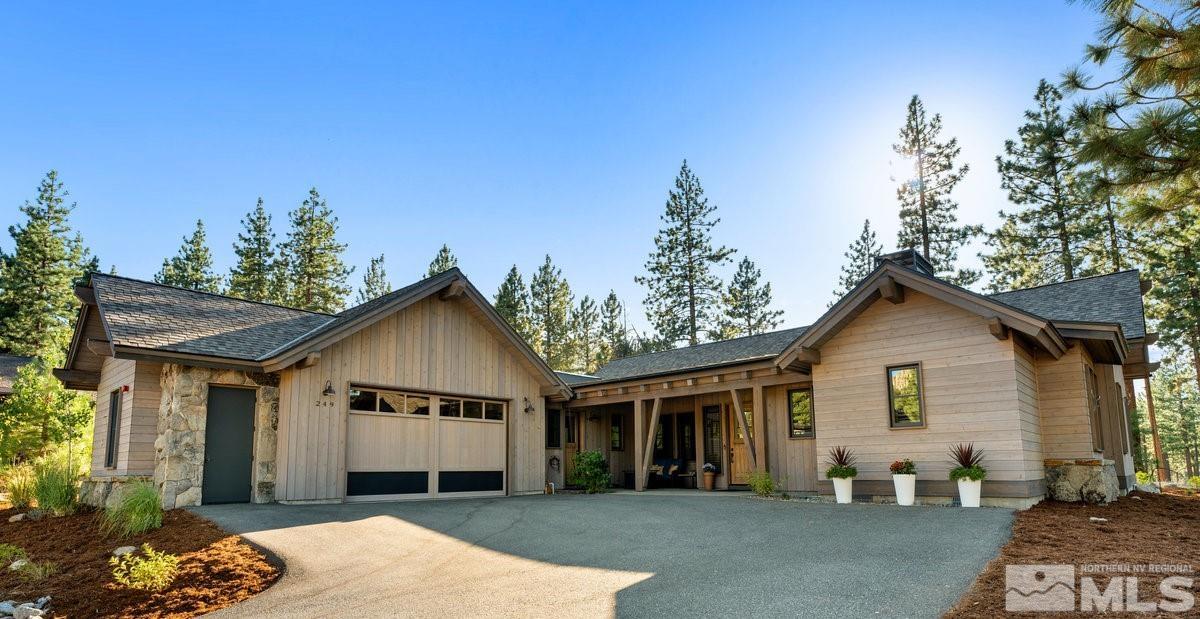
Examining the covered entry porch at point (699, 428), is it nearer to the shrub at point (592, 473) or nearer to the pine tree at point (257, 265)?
the shrub at point (592, 473)

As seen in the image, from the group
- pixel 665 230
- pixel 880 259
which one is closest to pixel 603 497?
pixel 880 259

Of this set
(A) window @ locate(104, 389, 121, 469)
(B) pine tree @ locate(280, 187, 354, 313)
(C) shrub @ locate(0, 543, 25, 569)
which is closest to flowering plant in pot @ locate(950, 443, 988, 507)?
(C) shrub @ locate(0, 543, 25, 569)

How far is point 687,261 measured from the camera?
34.2 metres

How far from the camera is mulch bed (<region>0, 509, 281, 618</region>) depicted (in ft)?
19.0

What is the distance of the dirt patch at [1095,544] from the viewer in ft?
16.7

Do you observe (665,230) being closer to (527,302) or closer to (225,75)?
(527,302)

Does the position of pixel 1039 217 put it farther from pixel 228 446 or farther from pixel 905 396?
pixel 228 446

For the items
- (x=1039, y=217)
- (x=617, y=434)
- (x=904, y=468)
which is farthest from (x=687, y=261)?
(x=904, y=468)

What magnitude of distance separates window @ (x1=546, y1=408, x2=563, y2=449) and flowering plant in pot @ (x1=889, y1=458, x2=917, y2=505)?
333 inches

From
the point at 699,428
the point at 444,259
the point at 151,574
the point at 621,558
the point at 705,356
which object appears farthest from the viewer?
the point at 444,259

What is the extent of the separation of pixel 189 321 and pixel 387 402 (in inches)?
140

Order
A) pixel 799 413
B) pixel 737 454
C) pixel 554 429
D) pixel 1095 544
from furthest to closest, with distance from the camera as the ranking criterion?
pixel 554 429, pixel 737 454, pixel 799 413, pixel 1095 544

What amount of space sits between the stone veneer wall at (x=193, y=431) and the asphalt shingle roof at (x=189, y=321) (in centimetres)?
48

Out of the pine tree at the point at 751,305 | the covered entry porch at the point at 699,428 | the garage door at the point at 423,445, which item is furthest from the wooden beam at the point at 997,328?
the pine tree at the point at 751,305
